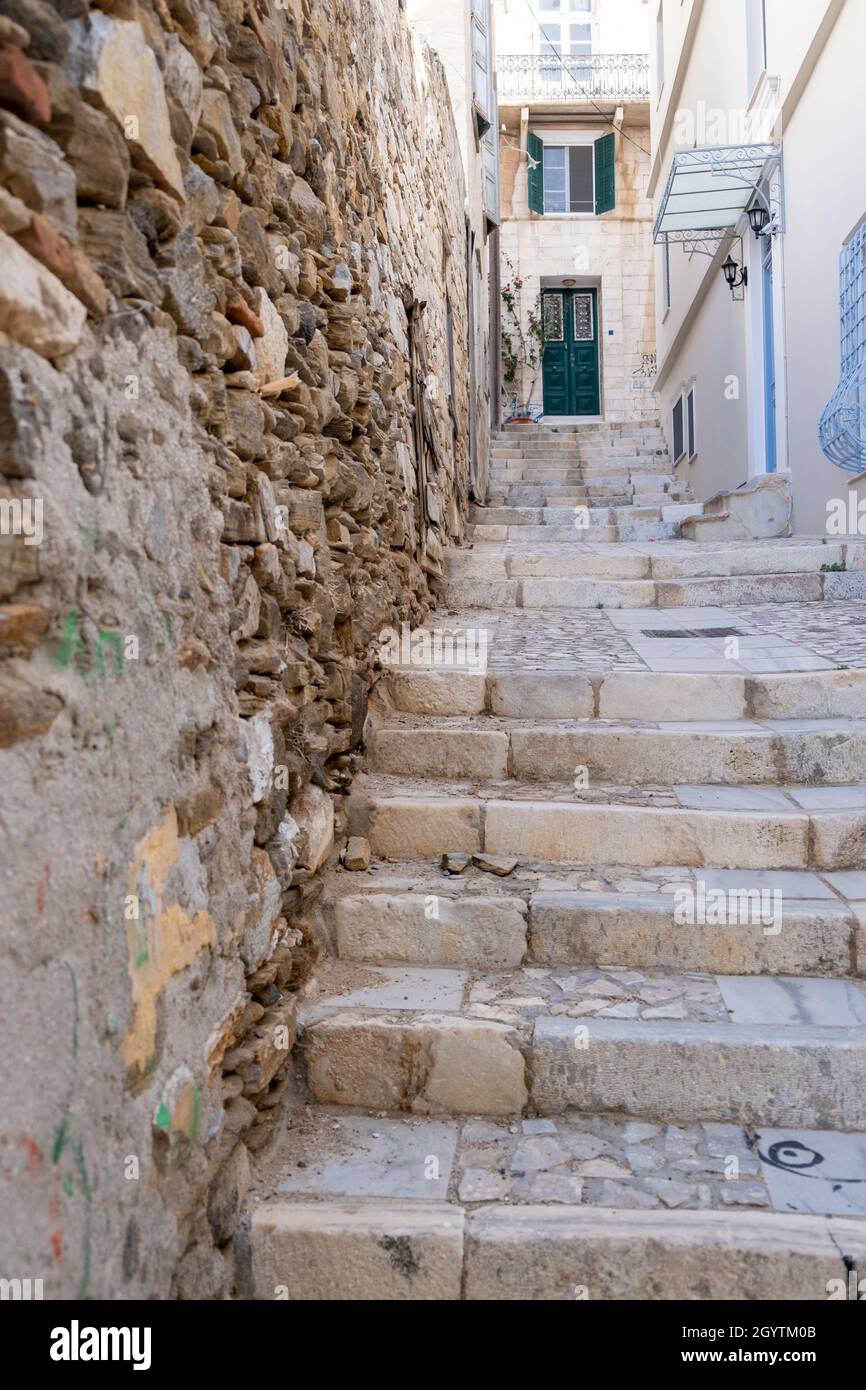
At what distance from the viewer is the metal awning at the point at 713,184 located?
7844 mm

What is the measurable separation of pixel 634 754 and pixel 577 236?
50.3ft

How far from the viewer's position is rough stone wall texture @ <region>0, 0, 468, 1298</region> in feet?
4.03

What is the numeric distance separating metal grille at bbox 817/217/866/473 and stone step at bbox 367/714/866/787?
279 centimetres

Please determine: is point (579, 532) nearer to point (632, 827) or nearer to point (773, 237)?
point (773, 237)

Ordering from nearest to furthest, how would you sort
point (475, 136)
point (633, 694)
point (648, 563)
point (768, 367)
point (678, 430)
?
point (633, 694) → point (648, 563) → point (768, 367) → point (475, 136) → point (678, 430)

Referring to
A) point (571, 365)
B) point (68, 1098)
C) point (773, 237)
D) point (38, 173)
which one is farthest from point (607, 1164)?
point (571, 365)

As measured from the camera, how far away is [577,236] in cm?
1658

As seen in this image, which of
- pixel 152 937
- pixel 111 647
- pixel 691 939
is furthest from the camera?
pixel 691 939

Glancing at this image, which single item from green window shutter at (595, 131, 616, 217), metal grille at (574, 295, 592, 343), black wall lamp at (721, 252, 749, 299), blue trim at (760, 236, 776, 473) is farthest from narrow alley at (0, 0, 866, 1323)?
green window shutter at (595, 131, 616, 217)

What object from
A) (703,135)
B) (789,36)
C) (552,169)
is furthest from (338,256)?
(552,169)

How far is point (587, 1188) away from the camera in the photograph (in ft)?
6.59

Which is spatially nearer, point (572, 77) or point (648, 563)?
point (648, 563)
